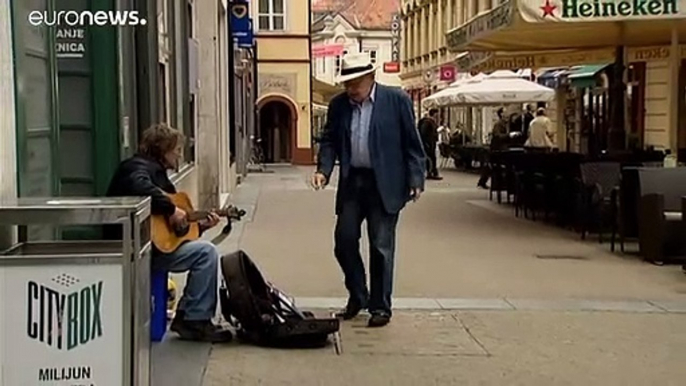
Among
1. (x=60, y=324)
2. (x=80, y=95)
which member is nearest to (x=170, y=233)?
(x=80, y=95)

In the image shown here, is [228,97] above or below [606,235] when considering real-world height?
above

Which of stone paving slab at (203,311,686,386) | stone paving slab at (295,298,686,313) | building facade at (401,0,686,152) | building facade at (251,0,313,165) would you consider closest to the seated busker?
stone paving slab at (203,311,686,386)

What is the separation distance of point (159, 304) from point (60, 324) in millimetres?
3108

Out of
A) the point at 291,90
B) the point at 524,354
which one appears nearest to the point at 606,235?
the point at 524,354

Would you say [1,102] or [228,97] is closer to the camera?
[1,102]

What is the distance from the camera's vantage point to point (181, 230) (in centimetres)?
739

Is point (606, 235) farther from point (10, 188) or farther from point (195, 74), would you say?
point (10, 188)

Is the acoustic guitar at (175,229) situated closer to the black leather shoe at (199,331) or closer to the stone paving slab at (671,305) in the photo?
the black leather shoe at (199,331)

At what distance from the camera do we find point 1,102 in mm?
5461

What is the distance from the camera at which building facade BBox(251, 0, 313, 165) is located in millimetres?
39969

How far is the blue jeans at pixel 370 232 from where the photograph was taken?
8375mm

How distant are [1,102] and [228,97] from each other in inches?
692

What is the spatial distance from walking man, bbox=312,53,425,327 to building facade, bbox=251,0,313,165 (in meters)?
30.9

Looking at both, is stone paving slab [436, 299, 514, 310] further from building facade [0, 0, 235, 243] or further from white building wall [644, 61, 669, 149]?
white building wall [644, 61, 669, 149]
